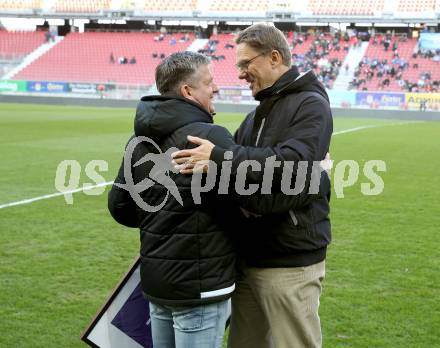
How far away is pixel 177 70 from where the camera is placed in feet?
8.17

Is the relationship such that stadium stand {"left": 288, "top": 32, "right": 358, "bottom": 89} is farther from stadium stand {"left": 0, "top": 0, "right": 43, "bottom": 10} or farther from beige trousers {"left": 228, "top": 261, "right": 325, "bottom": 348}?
beige trousers {"left": 228, "top": 261, "right": 325, "bottom": 348}

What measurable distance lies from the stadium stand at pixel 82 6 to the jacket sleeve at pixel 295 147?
188ft

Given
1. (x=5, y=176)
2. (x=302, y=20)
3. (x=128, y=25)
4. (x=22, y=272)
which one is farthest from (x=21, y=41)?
(x=22, y=272)

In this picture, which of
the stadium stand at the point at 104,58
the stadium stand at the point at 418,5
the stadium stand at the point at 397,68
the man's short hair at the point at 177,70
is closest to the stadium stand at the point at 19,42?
the stadium stand at the point at 104,58

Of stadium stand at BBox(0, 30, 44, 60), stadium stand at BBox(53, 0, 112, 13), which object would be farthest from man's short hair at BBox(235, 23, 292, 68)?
stadium stand at BBox(53, 0, 112, 13)

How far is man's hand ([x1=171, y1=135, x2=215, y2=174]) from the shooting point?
238cm

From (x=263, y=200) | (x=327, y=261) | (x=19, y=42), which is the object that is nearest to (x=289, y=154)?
(x=263, y=200)

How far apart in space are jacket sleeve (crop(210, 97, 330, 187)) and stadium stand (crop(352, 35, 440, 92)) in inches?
1522

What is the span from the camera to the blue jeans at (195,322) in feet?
8.22

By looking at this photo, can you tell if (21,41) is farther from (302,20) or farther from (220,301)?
(220,301)

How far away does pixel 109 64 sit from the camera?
167 feet

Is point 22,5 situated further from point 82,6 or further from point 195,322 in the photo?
point 195,322

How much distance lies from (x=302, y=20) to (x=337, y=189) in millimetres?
43806

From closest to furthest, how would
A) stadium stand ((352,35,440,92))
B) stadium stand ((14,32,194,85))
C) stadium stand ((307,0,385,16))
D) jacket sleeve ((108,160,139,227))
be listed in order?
1. jacket sleeve ((108,160,139,227))
2. stadium stand ((352,35,440,92))
3. stadium stand ((14,32,194,85))
4. stadium stand ((307,0,385,16))
